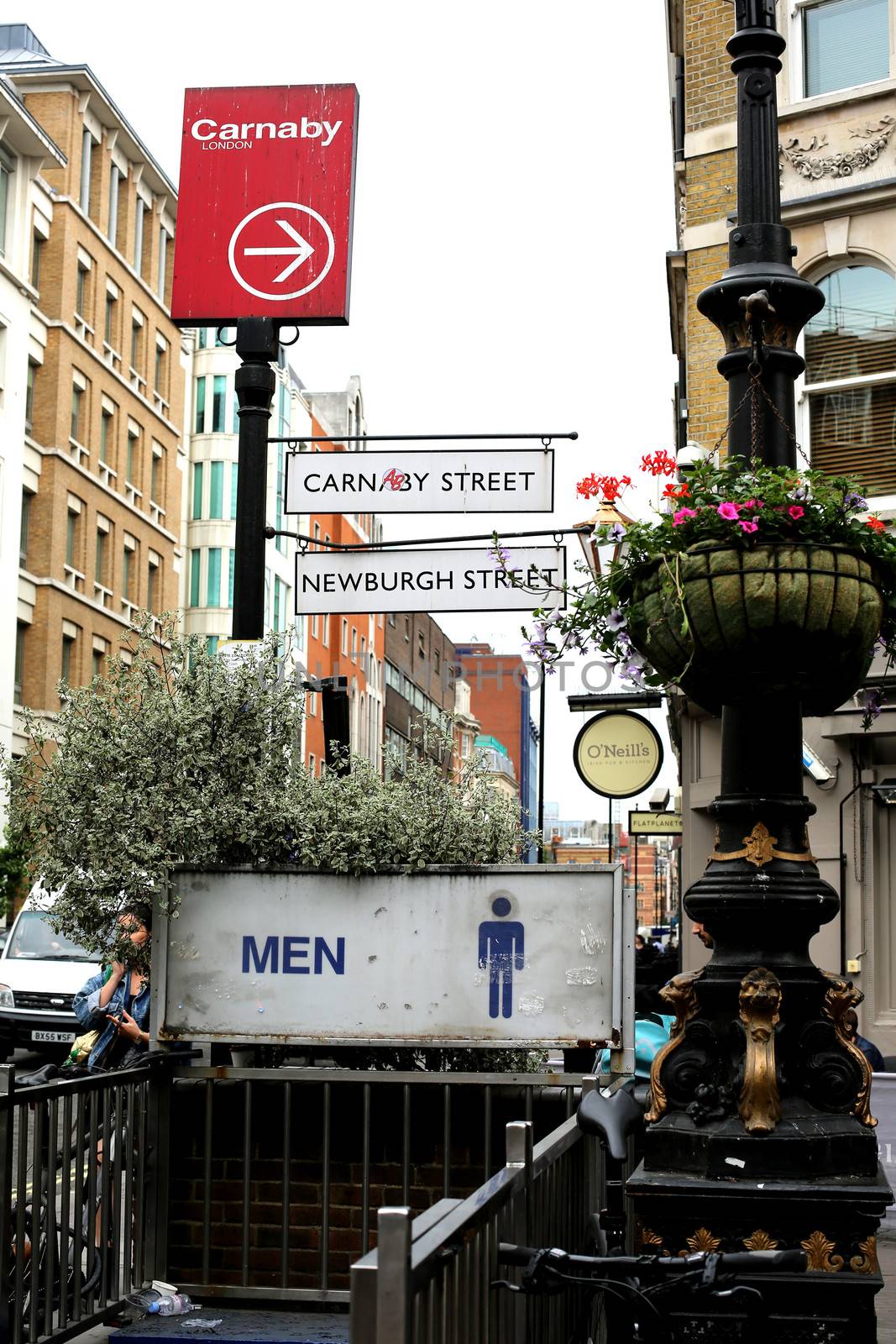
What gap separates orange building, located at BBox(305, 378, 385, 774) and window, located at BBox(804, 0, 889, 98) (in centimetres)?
4216

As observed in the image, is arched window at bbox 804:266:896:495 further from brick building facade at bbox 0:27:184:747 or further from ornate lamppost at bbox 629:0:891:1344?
brick building facade at bbox 0:27:184:747

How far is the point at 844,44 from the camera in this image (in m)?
18.2

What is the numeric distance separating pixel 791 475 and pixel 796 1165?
1983mm

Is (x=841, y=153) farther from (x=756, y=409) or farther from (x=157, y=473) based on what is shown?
(x=157, y=473)

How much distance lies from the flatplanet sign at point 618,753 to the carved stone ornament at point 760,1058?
1579 cm

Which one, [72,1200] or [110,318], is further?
[110,318]

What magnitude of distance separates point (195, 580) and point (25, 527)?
15.4 meters

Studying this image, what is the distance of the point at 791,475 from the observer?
4910 millimetres

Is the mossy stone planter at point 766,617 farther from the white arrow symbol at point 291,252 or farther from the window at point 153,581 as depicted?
the window at point 153,581

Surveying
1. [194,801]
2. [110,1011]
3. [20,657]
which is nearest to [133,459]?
[20,657]

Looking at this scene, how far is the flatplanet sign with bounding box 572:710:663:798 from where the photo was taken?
2072 cm

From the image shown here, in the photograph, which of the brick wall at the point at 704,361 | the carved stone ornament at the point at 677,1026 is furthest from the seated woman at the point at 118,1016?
the brick wall at the point at 704,361

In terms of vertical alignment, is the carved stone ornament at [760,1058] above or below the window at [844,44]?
below

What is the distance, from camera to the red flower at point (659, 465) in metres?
5.24
